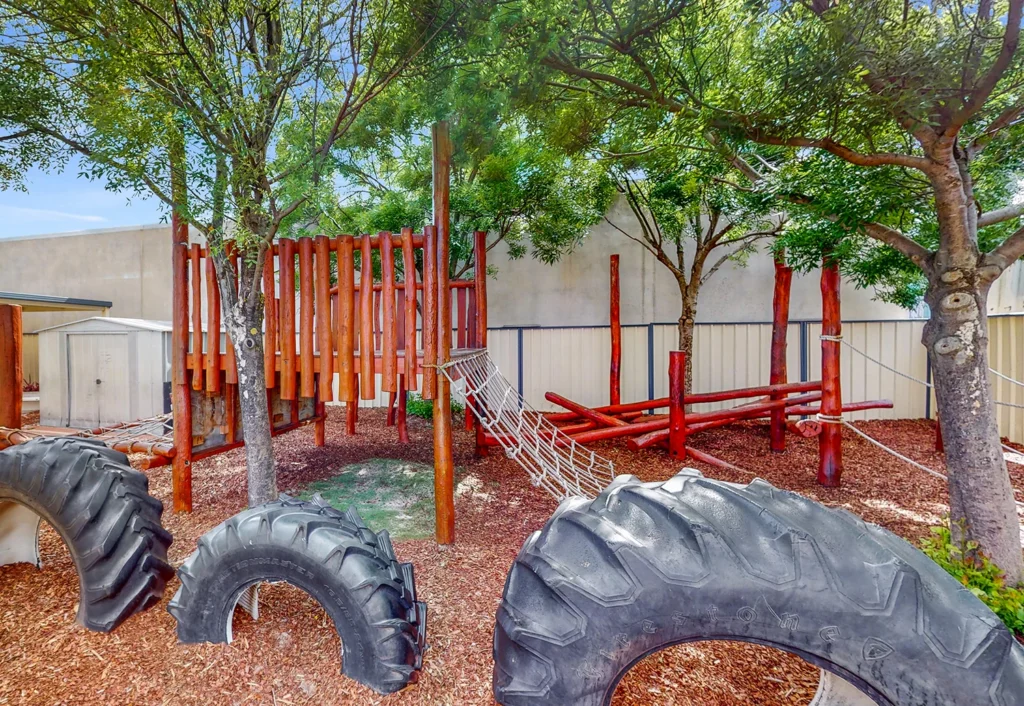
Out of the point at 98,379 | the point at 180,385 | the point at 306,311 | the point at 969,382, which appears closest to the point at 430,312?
the point at 306,311

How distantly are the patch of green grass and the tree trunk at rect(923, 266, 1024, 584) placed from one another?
2.89 meters

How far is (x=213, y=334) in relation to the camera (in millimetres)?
2865

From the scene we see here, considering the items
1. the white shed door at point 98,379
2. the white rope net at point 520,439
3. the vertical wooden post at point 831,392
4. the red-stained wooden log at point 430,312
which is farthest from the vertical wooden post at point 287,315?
the white shed door at point 98,379

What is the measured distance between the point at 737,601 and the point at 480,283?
3.66 meters

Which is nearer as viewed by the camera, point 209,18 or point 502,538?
point 209,18

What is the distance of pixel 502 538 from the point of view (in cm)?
267

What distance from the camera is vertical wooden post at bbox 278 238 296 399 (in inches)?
109

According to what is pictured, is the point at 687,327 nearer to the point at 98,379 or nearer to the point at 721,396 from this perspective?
the point at 721,396

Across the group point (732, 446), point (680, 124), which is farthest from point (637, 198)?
point (680, 124)

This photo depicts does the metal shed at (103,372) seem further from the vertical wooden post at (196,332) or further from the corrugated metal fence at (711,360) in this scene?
the corrugated metal fence at (711,360)

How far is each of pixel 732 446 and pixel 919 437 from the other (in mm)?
2567

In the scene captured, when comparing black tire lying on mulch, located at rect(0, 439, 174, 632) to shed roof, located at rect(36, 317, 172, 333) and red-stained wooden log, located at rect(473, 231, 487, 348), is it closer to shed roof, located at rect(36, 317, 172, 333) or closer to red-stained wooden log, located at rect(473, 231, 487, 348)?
red-stained wooden log, located at rect(473, 231, 487, 348)

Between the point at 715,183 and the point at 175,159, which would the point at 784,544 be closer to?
the point at 175,159

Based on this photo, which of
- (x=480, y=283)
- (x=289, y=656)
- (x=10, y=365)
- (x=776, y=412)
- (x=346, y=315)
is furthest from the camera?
(x=776, y=412)
